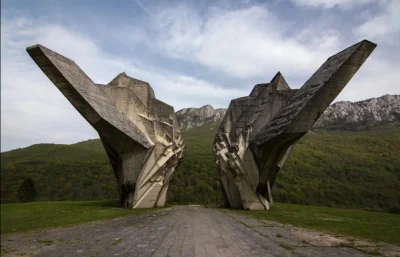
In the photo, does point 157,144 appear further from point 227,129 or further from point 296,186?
point 296,186

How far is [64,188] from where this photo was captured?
4653cm

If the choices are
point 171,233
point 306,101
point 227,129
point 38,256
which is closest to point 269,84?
point 227,129

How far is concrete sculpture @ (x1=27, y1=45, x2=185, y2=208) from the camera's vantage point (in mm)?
16734

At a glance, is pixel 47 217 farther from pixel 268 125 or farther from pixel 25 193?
pixel 25 193

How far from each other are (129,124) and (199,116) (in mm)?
127310

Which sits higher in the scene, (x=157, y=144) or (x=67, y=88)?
(x=67, y=88)

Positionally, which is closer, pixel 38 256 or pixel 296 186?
pixel 38 256

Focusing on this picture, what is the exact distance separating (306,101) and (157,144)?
41.6 feet

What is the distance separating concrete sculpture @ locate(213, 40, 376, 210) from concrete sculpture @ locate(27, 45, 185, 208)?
4749 millimetres

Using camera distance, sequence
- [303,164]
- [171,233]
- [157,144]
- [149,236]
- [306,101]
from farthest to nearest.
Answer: [303,164] < [157,144] < [306,101] < [171,233] < [149,236]

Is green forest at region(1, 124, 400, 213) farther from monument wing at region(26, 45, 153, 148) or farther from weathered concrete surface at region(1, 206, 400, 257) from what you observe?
weathered concrete surface at region(1, 206, 400, 257)

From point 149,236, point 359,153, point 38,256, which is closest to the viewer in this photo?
point 38,256

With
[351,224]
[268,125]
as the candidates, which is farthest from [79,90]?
[351,224]

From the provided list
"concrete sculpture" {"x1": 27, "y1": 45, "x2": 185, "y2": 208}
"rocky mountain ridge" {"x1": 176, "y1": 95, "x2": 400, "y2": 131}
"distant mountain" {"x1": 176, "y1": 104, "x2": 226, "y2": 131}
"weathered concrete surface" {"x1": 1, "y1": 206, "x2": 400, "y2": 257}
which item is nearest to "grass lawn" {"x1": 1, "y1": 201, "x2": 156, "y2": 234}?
"weathered concrete surface" {"x1": 1, "y1": 206, "x2": 400, "y2": 257}
